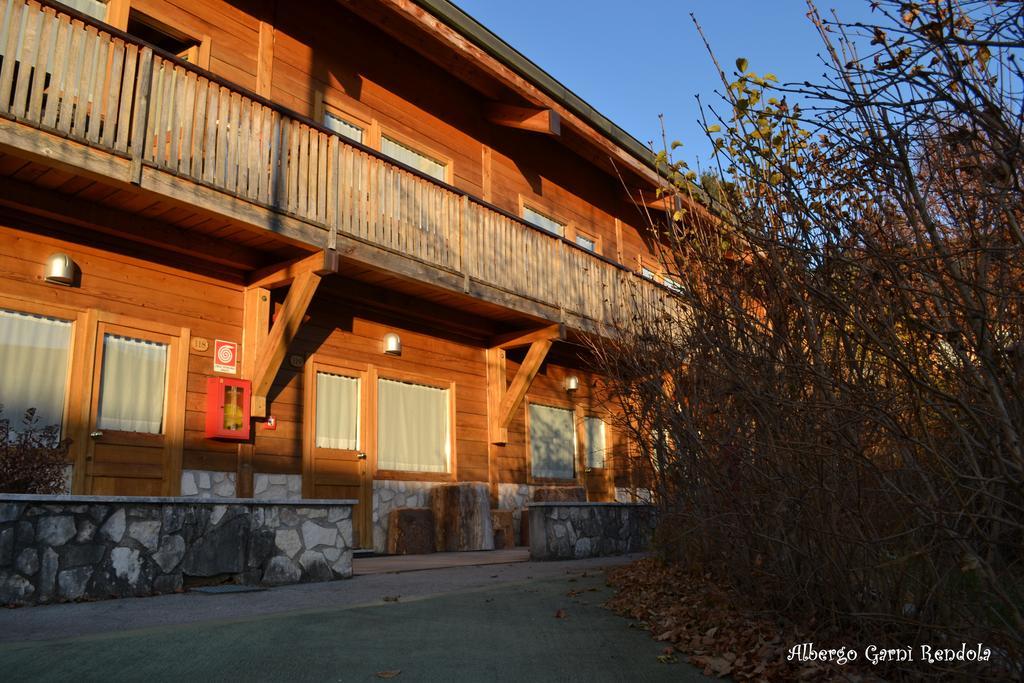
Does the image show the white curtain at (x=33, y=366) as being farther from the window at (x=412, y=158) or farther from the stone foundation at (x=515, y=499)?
the stone foundation at (x=515, y=499)

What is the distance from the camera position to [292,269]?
9305 millimetres

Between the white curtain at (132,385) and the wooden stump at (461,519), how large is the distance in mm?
4036

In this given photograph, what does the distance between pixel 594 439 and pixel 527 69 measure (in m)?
6.81

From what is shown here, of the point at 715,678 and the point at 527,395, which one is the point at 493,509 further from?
the point at 715,678

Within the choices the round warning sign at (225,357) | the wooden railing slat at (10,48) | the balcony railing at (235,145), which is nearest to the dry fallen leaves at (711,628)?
the balcony railing at (235,145)

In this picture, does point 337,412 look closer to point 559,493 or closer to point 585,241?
→ point 559,493

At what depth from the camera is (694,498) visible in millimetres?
6332

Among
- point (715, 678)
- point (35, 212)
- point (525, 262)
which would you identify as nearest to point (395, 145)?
point (525, 262)

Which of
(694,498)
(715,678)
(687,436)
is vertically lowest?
(715,678)

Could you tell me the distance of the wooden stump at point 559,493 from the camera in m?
13.3

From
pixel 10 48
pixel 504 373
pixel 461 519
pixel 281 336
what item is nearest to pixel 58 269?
pixel 10 48

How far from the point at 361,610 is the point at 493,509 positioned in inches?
287

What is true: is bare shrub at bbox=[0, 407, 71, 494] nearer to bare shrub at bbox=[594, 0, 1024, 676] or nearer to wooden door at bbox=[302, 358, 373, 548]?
wooden door at bbox=[302, 358, 373, 548]

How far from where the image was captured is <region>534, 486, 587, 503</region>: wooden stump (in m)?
13.3
